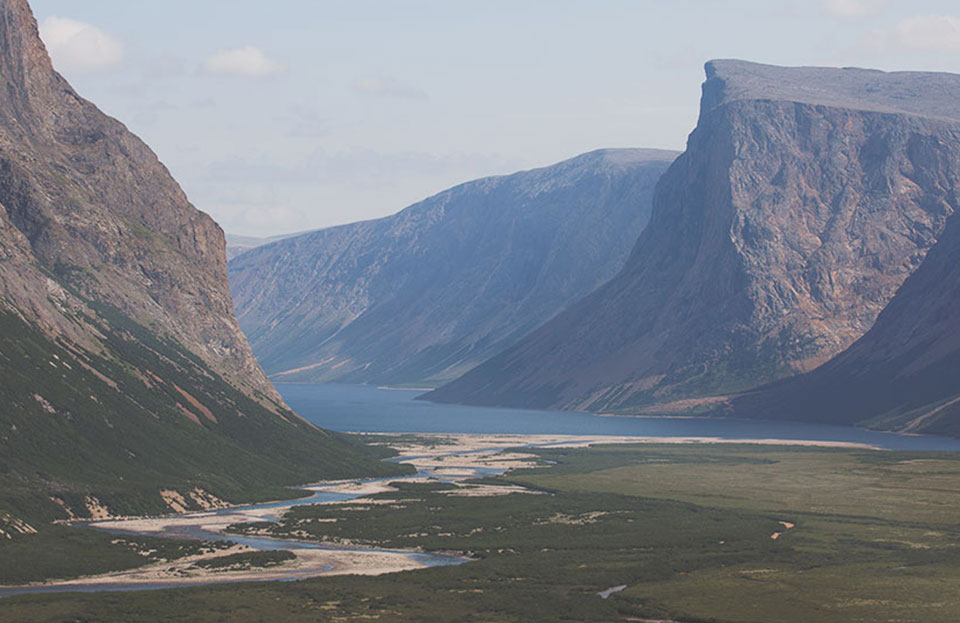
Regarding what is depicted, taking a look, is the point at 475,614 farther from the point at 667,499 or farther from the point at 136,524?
the point at 667,499

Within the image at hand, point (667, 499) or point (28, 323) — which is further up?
point (28, 323)

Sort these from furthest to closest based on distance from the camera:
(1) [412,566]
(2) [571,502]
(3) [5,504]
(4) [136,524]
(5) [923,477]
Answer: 1. (5) [923,477]
2. (2) [571,502]
3. (4) [136,524]
4. (3) [5,504]
5. (1) [412,566]

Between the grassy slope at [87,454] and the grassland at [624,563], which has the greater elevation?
the grassy slope at [87,454]

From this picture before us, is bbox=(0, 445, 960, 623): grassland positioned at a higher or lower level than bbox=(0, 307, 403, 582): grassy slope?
lower

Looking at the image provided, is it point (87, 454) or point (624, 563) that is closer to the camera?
point (624, 563)

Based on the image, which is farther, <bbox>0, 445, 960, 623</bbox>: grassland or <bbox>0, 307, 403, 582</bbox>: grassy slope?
<bbox>0, 307, 403, 582</bbox>: grassy slope

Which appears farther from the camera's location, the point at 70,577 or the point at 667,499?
the point at 667,499

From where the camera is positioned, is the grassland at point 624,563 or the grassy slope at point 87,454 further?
the grassy slope at point 87,454

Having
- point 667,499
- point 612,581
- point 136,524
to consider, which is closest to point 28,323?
point 136,524
